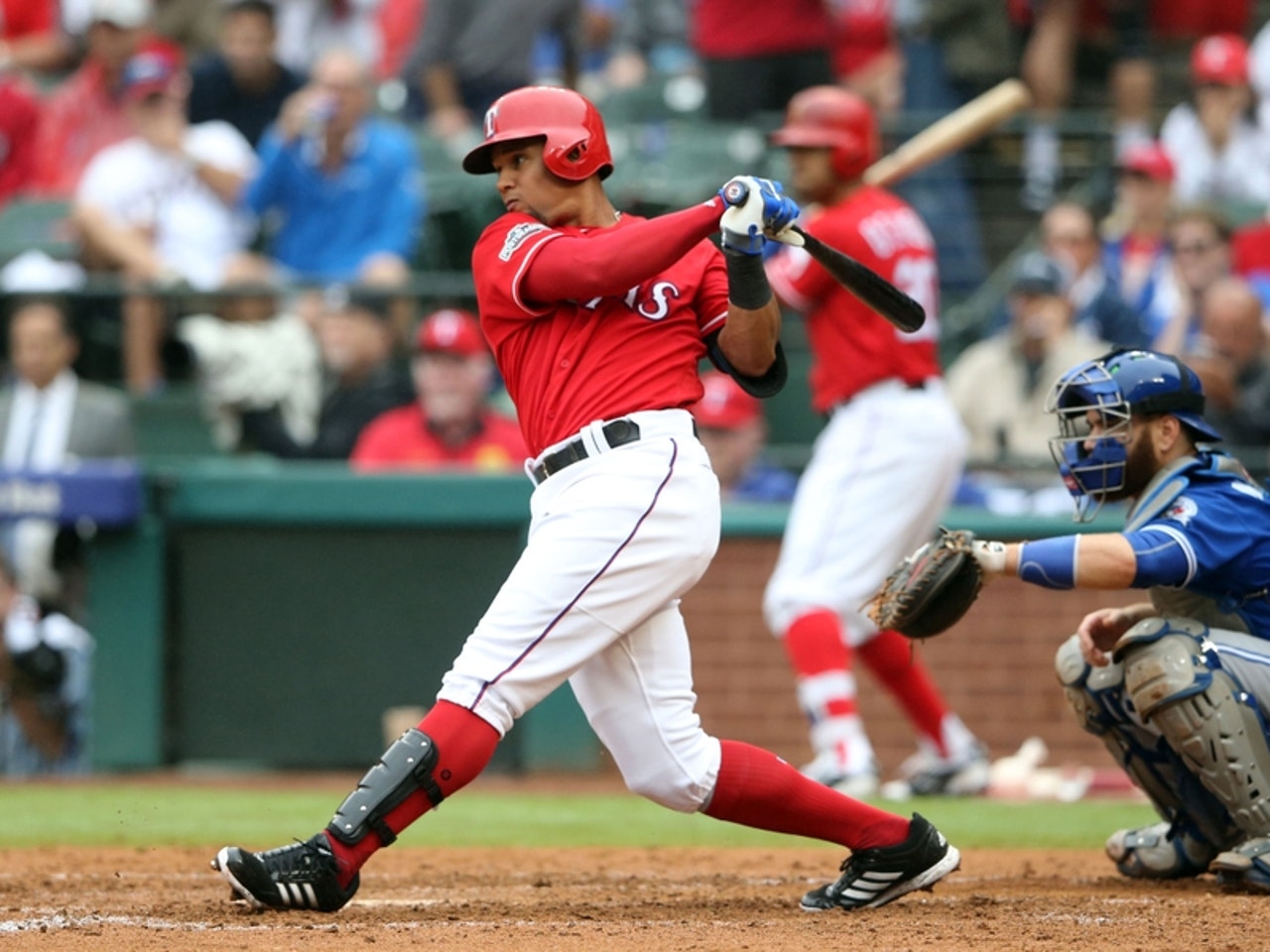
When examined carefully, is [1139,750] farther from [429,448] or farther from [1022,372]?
[429,448]

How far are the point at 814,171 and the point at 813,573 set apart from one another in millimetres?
1381

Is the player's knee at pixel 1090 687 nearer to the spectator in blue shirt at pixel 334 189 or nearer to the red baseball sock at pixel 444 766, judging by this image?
the red baseball sock at pixel 444 766

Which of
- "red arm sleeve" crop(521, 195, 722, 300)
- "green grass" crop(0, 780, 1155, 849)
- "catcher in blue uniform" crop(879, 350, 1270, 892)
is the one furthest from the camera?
"green grass" crop(0, 780, 1155, 849)

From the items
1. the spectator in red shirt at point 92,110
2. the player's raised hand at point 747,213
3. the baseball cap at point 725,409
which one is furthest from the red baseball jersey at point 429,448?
the player's raised hand at point 747,213

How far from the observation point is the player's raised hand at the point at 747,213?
384cm

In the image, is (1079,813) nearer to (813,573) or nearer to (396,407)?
(813,573)

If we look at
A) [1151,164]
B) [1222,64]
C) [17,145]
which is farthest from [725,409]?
[17,145]

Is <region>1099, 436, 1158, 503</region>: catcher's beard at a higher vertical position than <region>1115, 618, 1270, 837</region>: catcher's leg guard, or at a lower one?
higher

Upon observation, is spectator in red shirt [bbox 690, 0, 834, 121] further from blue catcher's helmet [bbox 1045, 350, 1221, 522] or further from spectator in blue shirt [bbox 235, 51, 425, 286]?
blue catcher's helmet [bbox 1045, 350, 1221, 522]

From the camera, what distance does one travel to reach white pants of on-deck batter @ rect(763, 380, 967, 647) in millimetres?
6465

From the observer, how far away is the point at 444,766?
3.89 metres

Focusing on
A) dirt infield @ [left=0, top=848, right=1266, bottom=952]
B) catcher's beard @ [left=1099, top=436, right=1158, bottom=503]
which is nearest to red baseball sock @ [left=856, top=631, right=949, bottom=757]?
dirt infield @ [left=0, top=848, right=1266, bottom=952]

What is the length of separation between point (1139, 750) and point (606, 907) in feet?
4.30

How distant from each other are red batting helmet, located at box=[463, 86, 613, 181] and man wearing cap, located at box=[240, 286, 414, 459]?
450cm
